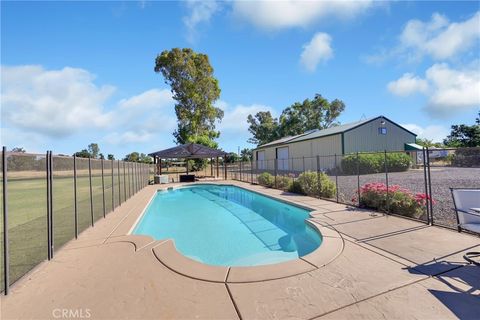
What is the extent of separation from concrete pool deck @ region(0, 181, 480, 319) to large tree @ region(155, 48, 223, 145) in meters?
25.6

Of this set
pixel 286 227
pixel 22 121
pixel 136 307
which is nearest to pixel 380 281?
pixel 136 307

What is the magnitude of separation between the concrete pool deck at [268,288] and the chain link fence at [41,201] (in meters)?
0.45

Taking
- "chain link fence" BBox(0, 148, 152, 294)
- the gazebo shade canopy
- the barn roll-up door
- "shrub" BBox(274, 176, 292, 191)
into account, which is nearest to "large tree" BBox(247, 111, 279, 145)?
the barn roll-up door

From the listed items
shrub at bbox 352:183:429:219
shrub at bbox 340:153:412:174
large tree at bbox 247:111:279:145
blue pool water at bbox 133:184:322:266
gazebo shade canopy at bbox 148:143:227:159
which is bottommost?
blue pool water at bbox 133:184:322:266

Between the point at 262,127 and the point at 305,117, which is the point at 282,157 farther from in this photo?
the point at 262,127

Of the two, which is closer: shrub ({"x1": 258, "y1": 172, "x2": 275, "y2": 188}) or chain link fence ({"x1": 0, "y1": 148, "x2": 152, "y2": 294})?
chain link fence ({"x1": 0, "y1": 148, "x2": 152, "y2": 294})

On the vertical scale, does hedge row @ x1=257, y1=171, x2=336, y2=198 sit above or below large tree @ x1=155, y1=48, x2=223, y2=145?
below

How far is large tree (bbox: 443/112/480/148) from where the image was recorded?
33.3 metres

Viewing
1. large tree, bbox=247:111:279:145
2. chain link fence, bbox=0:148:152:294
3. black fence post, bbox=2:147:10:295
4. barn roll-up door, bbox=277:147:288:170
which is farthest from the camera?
large tree, bbox=247:111:279:145

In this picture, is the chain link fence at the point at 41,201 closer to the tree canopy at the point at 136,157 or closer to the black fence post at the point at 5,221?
the black fence post at the point at 5,221

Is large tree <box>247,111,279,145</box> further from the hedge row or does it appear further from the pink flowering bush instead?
the pink flowering bush

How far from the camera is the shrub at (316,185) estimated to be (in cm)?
936

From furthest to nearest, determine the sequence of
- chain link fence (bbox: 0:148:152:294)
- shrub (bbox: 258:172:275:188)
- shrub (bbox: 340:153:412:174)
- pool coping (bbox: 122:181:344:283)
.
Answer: shrub (bbox: 340:153:412:174) < shrub (bbox: 258:172:275:188) < pool coping (bbox: 122:181:344:283) < chain link fence (bbox: 0:148:152:294)

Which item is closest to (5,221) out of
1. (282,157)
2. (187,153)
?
(187,153)
